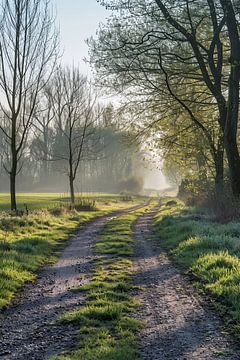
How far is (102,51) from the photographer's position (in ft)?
65.2

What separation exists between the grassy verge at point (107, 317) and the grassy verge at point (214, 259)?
1466 mm

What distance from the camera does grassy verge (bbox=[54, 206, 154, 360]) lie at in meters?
4.83

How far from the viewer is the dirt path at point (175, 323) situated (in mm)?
4902

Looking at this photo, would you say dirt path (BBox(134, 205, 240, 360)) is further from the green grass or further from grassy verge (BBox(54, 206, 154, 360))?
the green grass

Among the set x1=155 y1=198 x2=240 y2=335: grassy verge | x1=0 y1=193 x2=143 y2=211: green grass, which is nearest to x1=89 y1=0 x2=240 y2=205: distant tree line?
x1=155 y1=198 x2=240 y2=335: grassy verge

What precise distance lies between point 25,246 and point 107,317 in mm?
6378

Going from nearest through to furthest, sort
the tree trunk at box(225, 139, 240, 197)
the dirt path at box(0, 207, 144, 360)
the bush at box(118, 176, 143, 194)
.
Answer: the dirt path at box(0, 207, 144, 360) → the tree trunk at box(225, 139, 240, 197) → the bush at box(118, 176, 143, 194)

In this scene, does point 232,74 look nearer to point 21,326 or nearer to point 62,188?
point 21,326

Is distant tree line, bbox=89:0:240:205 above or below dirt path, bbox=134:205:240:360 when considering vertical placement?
above

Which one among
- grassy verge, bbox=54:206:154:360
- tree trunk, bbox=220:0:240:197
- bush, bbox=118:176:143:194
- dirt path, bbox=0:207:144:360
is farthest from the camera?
bush, bbox=118:176:143:194

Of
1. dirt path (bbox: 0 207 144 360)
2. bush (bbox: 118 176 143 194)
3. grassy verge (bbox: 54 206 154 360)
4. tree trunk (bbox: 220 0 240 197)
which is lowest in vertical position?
dirt path (bbox: 0 207 144 360)

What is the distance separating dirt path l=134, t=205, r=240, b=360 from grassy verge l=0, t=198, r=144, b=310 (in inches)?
105

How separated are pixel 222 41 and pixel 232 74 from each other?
4067 millimetres

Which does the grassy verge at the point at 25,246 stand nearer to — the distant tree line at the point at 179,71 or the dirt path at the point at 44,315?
the dirt path at the point at 44,315
